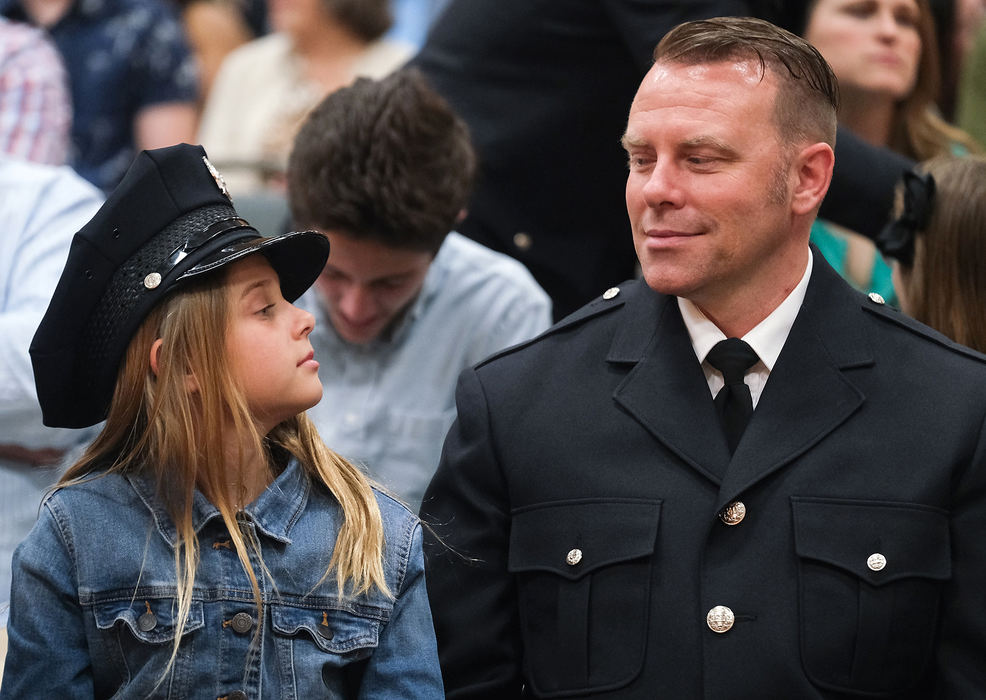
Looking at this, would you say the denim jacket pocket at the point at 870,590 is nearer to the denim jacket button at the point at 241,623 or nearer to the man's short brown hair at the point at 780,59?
the man's short brown hair at the point at 780,59

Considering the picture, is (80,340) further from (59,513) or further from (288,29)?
(288,29)

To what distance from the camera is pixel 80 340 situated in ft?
7.36

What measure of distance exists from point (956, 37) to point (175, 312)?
3492mm

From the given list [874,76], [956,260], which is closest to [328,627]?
[956,260]

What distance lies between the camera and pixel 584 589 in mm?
2416

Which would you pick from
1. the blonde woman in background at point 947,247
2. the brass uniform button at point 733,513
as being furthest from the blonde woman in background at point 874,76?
the brass uniform button at point 733,513

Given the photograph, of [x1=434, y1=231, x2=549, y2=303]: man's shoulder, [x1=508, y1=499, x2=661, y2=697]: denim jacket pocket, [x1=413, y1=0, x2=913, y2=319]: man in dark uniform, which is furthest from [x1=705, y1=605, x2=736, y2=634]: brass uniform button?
[x1=413, y1=0, x2=913, y2=319]: man in dark uniform

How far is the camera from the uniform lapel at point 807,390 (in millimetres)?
2369

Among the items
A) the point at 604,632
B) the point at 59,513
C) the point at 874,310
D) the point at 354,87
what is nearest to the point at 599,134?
the point at 354,87

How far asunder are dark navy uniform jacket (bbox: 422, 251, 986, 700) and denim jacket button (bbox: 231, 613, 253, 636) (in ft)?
1.41

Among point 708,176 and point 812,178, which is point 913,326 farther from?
point 708,176

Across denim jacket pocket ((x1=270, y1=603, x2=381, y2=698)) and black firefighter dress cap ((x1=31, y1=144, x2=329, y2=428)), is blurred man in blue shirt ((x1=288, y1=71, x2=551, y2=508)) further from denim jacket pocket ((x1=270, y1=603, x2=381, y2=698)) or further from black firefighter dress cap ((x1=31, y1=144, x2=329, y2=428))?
denim jacket pocket ((x1=270, y1=603, x2=381, y2=698))

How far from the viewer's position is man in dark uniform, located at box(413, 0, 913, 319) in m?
3.75

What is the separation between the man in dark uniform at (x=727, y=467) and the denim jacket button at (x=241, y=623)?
1.42 ft
